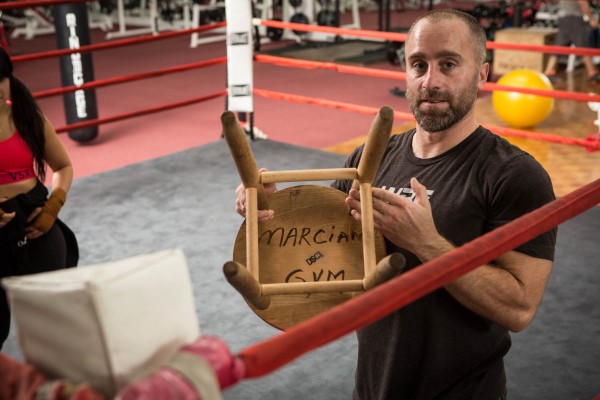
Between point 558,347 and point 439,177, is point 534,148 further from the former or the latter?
point 439,177

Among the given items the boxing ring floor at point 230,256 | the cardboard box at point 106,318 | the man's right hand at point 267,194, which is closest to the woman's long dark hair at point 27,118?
the boxing ring floor at point 230,256

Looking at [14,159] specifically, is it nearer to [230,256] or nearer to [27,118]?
[27,118]

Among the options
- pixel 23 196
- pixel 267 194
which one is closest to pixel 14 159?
pixel 23 196

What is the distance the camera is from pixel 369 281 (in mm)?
1176

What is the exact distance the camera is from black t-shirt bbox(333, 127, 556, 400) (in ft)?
4.78

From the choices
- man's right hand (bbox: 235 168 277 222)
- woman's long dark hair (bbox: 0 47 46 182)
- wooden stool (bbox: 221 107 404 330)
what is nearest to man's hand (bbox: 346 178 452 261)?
wooden stool (bbox: 221 107 404 330)

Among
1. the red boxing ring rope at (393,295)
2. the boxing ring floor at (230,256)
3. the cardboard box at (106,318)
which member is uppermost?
the cardboard box at (106,318)

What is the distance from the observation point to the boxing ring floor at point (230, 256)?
2.63 m

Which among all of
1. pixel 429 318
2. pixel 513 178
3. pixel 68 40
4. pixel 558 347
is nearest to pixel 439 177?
pixel 513 178

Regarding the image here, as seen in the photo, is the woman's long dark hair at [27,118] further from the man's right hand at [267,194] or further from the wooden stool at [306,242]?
the wooden stool at [306,242]

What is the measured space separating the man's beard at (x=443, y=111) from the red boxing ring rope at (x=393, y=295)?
0.38 m

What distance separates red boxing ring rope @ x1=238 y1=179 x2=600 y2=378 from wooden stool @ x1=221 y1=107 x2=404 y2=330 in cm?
17

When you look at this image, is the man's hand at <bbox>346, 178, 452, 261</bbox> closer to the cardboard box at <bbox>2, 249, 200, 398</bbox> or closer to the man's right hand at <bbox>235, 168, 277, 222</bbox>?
the man's right hand at <bbox>235, 168, 277, 222</bbox>

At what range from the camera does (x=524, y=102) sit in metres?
5.74
